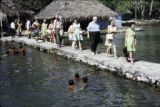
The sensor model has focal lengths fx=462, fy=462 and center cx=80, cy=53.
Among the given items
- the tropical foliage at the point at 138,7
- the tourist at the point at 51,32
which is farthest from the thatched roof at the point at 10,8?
the tropical foliage at the point at 138,7

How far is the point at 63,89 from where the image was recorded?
18.3 metres

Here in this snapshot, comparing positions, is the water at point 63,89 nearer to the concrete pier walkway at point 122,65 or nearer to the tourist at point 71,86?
the tourist at point 71,86

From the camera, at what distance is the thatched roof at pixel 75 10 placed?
2046 inches

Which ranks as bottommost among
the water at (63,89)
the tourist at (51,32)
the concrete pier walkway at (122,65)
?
the water at (63,89)

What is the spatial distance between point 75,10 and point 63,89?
3522cm

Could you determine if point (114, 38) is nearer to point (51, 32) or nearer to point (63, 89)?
point (63, 89)

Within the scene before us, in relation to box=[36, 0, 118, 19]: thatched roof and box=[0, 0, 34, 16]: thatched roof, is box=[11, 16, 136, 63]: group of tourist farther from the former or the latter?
box=[0, 0, 34, 16]: thatched roof

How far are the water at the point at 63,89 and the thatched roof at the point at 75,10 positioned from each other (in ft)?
87.8

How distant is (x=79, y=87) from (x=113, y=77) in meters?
2.62

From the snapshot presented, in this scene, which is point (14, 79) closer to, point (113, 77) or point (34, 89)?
point (34, 89)

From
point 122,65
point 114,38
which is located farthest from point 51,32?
point 122,65

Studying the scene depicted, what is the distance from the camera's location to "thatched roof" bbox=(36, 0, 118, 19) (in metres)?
52.0

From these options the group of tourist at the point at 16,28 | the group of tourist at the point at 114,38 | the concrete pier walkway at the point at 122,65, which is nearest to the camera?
the concrete pier walkway at the point at 122,65

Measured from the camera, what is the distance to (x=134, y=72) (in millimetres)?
19250
